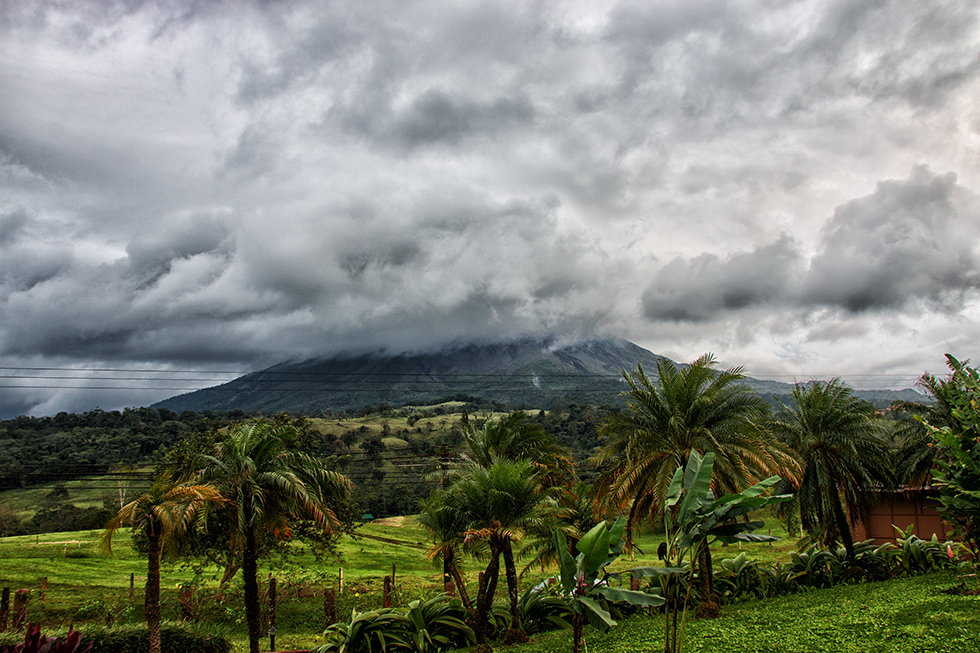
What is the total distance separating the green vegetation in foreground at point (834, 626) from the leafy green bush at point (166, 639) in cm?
963

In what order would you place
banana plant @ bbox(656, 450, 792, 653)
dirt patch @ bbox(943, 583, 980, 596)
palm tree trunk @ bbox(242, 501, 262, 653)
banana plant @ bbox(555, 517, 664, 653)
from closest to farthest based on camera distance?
banana plant @ bbox(656, 450, 792, 653), banana plant @ bbox(555, 517, 664, 653), dirt patch @ bbox(943, 583, 980, 596), palm tree trunk @ bbox(242, 501, 262, 653)

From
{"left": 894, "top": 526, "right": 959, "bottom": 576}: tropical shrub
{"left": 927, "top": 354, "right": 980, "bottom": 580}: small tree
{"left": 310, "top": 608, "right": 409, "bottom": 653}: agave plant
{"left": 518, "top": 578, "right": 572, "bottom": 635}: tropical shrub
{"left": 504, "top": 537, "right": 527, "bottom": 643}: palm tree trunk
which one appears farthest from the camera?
{"left": 894, "top": 526, "right": 959, "bottom": 576}: tropical shrub

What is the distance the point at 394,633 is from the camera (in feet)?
51.5

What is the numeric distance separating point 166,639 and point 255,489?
4.95 m

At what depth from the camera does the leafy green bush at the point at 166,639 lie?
15.8 m

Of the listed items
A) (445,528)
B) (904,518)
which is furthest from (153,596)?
(904,518)

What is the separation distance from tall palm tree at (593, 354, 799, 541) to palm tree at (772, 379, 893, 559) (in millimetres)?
5548

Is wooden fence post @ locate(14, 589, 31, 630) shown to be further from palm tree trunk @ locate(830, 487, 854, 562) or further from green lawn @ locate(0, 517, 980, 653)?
palm tree trunk @ locate(830, 487, 854, 562)

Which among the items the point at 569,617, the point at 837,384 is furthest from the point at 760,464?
the point at 837,384

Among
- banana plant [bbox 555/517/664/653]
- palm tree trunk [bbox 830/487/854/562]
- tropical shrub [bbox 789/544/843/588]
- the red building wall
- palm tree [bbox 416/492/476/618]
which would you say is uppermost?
banana plant [bbox 555/517/664/653]

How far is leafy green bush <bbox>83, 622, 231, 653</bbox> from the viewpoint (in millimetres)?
15812

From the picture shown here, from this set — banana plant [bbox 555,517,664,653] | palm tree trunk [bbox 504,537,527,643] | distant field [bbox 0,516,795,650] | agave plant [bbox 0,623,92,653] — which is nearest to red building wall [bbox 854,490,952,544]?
distant field [bbox 0,516,795,650]

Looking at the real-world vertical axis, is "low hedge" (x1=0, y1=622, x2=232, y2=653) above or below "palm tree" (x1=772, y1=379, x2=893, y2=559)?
below

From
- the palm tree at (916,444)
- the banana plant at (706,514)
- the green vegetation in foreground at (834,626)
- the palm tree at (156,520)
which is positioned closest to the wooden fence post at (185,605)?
the palm tree at (156,520)
